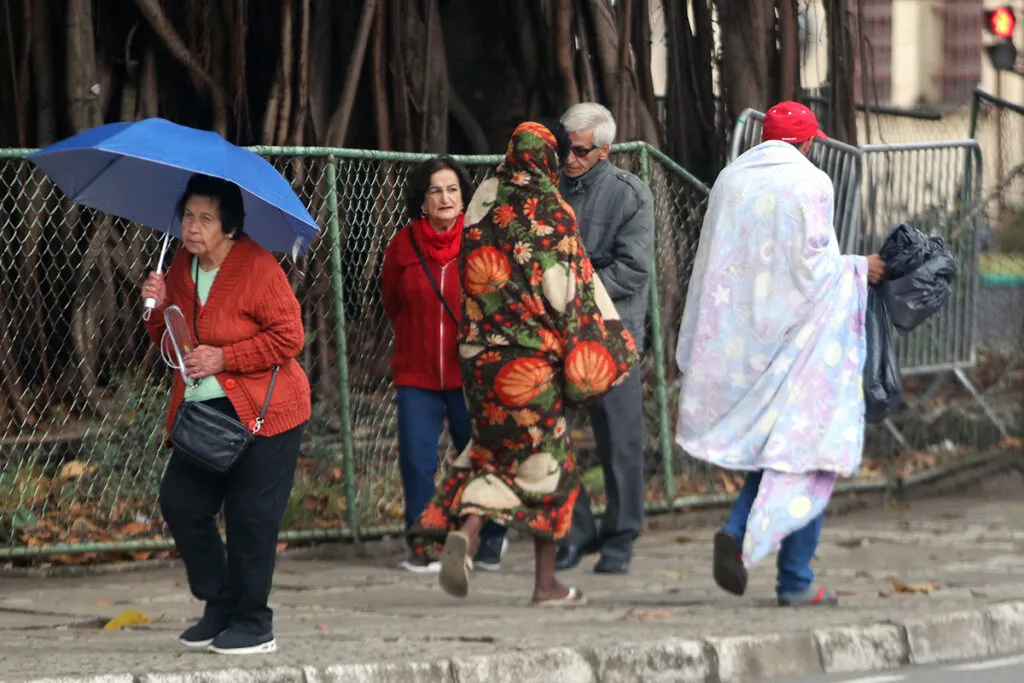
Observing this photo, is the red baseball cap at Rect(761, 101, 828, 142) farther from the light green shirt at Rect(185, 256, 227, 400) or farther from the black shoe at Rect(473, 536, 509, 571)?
the light green shirt at Rect(185, 256, 227, 400)

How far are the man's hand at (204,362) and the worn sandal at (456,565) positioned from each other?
127 cm

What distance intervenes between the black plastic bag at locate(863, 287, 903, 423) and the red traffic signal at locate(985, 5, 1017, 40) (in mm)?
10267

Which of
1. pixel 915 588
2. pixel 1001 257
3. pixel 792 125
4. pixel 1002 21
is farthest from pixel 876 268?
pixel 1002 21

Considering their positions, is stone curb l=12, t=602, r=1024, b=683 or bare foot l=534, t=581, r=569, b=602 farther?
bare foot l=534, t=581, r=569, b=602

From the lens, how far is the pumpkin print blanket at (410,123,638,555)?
707cm

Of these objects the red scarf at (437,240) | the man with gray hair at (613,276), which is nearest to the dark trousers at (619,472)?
the man with gray hair at (613,276)

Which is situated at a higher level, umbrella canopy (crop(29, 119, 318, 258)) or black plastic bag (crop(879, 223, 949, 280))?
umbrella canopy (crop(29, 119, 318, 258))

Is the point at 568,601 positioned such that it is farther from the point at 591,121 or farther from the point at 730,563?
the point at 591,121

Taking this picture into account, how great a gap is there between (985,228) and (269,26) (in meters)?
4.27

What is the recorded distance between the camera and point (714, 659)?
6.50 meters

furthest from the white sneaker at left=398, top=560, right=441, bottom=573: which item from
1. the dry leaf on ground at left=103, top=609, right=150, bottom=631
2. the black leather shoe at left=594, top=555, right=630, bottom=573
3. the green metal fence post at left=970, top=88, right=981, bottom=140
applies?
the green metal fence post at left=970, top=88, right=981, bottom=140

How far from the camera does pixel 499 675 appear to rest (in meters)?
6.11

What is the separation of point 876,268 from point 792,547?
3.56 ft

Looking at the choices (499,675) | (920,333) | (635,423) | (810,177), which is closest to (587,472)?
(635,423)
